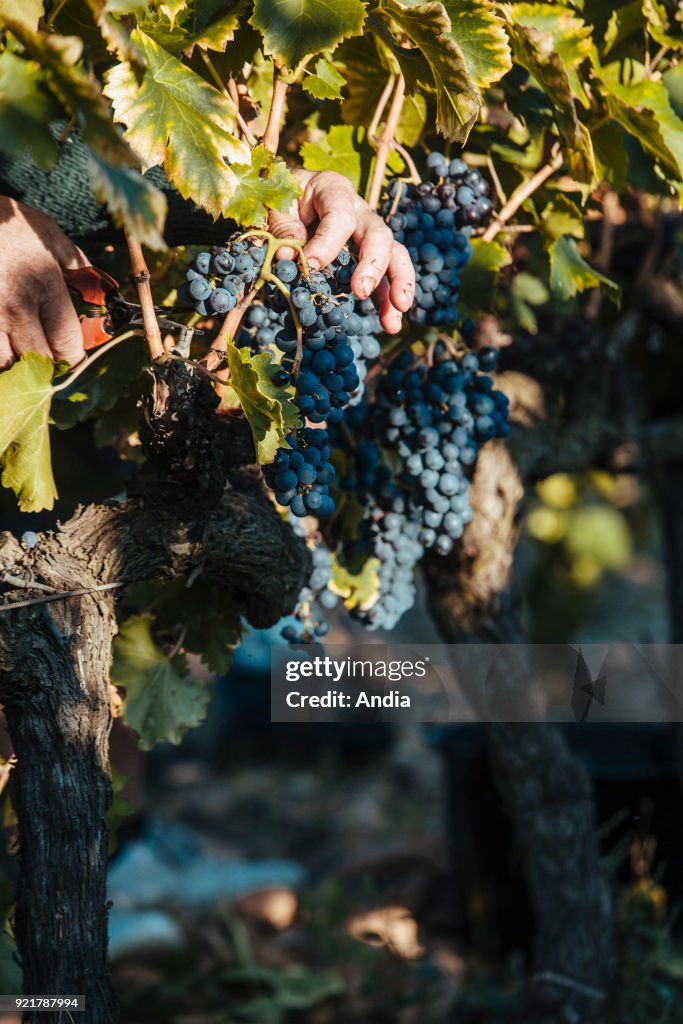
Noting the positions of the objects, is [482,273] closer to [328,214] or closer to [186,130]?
[328,214]

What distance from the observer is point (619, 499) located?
8453mm

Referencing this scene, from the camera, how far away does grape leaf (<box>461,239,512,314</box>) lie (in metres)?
1.69

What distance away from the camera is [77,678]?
1.36 meters

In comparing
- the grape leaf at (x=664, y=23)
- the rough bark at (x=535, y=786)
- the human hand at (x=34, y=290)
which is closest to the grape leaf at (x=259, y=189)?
the human hand at (x=34, y=290)

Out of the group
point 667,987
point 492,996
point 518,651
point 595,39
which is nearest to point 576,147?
point 595,39

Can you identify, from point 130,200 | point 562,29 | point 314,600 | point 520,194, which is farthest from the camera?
point 314,600

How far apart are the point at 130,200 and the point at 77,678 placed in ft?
2.29

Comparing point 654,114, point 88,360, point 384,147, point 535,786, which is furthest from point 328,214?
point 535,786

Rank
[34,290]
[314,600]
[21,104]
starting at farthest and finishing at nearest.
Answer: [314,600] < [34,290] < [21,104]

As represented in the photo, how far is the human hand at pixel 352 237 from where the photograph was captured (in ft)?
4.32

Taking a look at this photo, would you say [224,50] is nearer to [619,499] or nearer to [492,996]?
[492,996]

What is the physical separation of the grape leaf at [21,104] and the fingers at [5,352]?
33cm

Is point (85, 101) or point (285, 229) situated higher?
point (285, 229)

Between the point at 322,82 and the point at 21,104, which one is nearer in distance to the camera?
the point at 21,104
